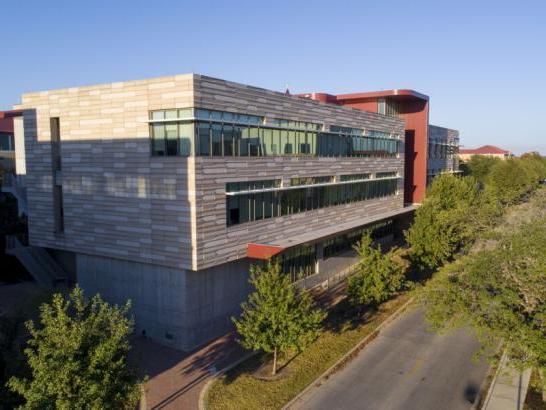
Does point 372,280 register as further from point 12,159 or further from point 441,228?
point 12,159

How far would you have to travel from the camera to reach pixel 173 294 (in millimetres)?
26156

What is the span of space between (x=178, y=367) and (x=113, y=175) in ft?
35.8

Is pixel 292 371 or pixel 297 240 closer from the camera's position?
pixel 292 371

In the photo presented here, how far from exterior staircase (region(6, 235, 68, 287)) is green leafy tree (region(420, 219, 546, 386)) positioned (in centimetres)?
2427

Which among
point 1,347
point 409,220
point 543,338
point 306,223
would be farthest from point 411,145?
point 1,347

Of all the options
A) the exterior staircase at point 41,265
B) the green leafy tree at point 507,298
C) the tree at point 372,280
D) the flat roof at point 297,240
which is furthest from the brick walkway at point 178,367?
the green leafy tree at point 507,298

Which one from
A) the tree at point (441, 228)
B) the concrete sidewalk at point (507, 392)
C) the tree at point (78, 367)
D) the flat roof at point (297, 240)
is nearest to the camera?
the tree at point (78, 367)

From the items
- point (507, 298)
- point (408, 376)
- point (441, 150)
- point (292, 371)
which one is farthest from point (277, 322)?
point (441, 150)

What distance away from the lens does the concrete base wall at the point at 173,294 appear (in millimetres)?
25953

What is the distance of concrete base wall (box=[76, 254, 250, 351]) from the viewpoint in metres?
26.0

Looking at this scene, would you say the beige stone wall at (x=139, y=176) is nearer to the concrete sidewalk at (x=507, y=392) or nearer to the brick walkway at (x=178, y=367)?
the brick walkway at (x=178, y=367)

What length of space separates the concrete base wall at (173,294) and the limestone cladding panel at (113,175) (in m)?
1.01

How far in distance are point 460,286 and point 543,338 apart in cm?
397

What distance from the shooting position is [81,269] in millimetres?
30188
